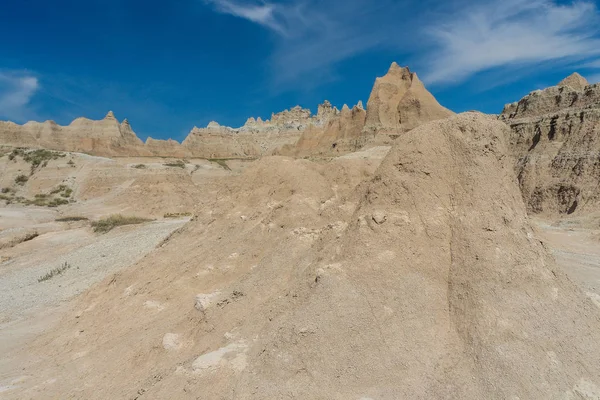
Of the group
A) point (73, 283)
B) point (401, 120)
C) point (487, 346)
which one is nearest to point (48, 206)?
point (73, 283)

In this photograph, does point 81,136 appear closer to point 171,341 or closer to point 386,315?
point 171,341

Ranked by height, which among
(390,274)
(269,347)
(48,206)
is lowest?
(269,347)

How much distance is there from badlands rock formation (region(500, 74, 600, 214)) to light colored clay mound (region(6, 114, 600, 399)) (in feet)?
94.7

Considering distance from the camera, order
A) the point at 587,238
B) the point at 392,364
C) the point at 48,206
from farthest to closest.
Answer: the point at 48,206, the point at 587,238, the point at 392,364

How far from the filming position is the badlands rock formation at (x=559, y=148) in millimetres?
29906

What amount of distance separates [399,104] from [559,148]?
1092 inches

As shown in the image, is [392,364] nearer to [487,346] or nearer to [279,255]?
[487,346]

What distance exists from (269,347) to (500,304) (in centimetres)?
316

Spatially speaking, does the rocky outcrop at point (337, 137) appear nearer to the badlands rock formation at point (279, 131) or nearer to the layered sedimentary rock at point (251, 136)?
the badlands rock formation at point (279, 131)

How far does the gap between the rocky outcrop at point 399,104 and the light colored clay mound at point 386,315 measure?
50920 millimetres

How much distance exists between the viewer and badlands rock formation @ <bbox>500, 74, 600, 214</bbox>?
2991cm

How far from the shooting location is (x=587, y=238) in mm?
Result: 20906

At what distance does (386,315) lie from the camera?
5223 millimetres

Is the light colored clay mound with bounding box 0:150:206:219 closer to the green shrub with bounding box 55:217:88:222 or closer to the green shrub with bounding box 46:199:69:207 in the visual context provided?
the green shrub with bounding box 46:199:69:207
